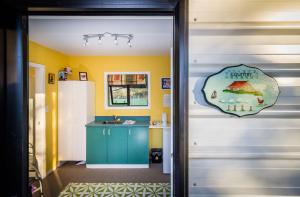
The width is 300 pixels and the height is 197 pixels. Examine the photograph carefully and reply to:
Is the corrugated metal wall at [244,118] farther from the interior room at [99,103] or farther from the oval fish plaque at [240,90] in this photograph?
the interior room at [99,103]

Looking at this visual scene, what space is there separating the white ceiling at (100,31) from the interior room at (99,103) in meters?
0.01

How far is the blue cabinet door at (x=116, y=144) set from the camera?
473 centimetres

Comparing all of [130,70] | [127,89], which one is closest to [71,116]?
[127,89]

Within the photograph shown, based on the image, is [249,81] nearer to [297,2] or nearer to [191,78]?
[191,78]

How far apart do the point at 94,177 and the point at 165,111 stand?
7.29 ft

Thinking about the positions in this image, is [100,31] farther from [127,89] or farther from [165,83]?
[165,83]

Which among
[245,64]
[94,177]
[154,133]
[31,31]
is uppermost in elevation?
[31,31]

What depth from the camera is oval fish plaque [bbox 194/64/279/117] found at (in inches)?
51.6

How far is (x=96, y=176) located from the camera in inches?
170

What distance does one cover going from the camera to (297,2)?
51.6 inches

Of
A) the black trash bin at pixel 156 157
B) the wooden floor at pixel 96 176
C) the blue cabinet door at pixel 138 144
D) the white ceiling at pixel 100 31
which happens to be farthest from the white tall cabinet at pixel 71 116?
the black trash bin at pixel 156 157

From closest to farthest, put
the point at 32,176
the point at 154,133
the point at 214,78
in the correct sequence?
the point at 214,78
the point at 32,176
the point at 154,133

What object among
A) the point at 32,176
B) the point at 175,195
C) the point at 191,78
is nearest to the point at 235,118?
the point at 191,78

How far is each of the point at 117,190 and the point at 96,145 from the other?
1329 mm
